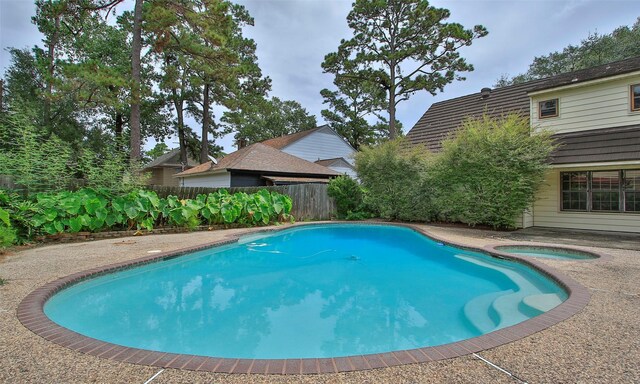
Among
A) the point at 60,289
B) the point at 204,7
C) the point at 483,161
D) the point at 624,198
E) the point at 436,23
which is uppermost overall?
the point at 436,23

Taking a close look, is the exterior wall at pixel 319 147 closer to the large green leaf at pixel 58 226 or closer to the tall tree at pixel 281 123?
the tall tree at pixel 281 123

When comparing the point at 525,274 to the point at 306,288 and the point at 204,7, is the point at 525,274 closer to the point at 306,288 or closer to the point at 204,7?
the point at 306,288

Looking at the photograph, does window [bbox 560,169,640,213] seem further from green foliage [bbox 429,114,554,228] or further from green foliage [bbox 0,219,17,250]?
green foliage [bbox 0,219,17,250]

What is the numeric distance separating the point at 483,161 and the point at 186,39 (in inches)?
537

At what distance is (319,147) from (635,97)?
66.6 feet

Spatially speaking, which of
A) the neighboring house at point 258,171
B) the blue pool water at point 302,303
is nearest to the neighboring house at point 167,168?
the neighboring house at point 258,171

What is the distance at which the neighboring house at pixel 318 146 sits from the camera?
2569 centimetres

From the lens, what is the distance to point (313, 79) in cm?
3066

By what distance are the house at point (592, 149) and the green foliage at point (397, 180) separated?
390 centimetres

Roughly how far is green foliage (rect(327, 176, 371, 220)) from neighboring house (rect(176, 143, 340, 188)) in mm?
4015

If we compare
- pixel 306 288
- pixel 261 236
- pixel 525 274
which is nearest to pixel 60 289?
pixel 306 288

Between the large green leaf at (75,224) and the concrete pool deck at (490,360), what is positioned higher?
the large green leaf at (75,224)

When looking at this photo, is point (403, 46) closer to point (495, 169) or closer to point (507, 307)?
point (495, 169)

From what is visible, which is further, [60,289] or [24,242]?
[24,242]
